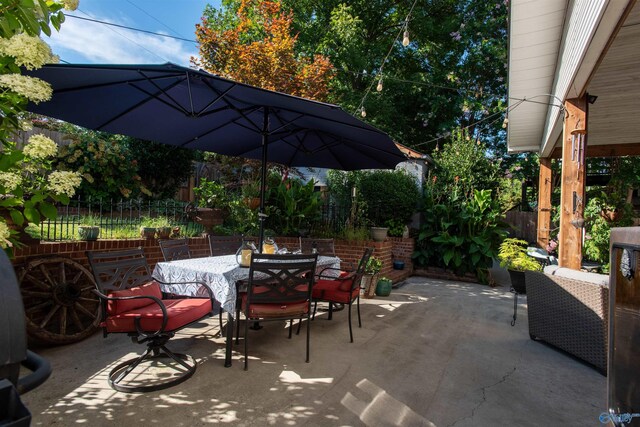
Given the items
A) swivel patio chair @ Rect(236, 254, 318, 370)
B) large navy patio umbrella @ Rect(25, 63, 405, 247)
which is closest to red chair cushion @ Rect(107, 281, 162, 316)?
swivel patio chair @ Rect(236, 254, 318, 370)

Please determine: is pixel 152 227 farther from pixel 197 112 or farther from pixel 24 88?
pixel 24 88

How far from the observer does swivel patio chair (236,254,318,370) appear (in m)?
2.87

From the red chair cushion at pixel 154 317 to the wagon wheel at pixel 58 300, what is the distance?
989mm

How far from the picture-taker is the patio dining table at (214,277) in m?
2.92

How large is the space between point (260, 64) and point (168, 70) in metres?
5.35

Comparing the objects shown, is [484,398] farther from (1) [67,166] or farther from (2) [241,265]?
(1) [67,166]

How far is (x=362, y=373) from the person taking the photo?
114 inches

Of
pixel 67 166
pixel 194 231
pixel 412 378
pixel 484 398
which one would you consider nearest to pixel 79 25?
pixel 67 166

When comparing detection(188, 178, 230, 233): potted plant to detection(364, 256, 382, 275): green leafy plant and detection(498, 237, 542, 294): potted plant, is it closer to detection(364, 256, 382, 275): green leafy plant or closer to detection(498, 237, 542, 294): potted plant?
detection(364, 256, 382, 275): green leafy plant

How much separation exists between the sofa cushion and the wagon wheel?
4494mm

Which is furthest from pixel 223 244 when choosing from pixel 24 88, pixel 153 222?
pixel 24 88

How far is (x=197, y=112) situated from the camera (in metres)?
3.41

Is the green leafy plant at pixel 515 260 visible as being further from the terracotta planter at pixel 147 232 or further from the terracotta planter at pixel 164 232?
the terracotta planter at pixel 147 232

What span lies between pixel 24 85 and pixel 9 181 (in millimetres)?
511
